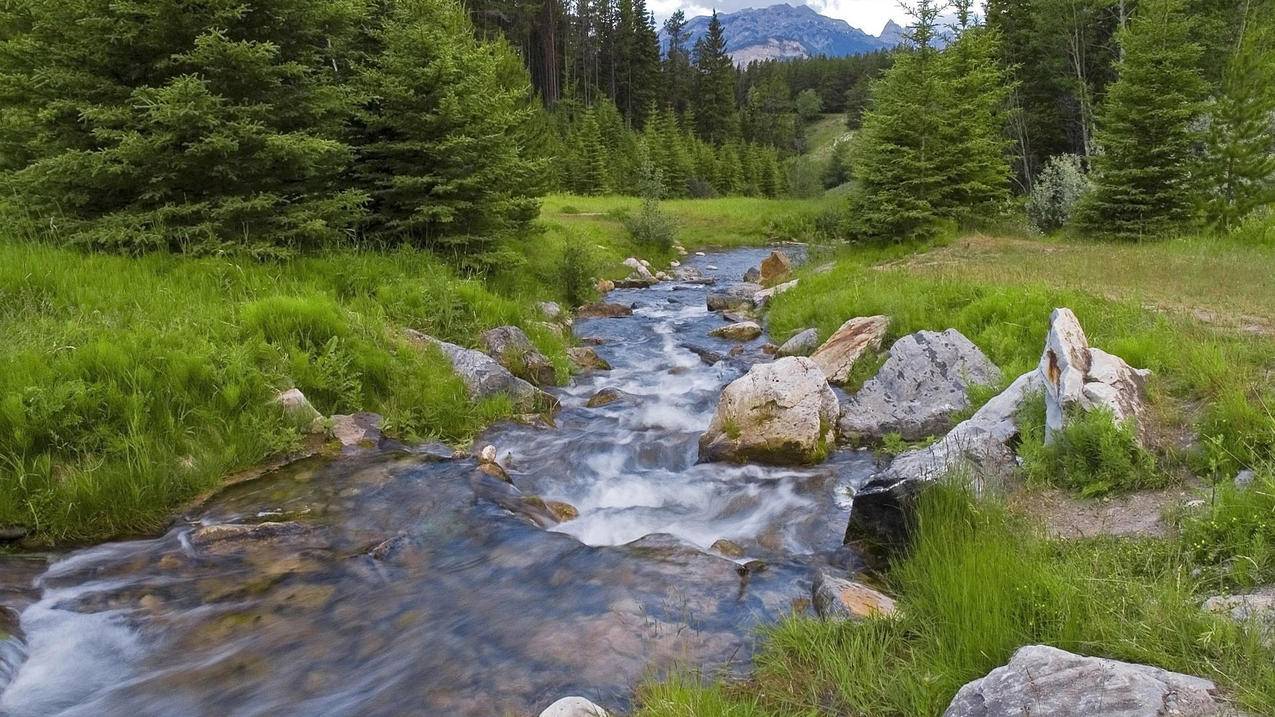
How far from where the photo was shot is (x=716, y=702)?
3166 millimetres

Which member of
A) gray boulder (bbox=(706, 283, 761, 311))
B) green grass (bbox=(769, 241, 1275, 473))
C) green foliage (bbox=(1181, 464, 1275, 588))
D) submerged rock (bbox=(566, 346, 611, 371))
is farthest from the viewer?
gray boulder (bbox=(706, 283, 761, 311))

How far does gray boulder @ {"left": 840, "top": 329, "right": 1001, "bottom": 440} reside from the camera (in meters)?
7.73

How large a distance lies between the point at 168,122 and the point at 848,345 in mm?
9598

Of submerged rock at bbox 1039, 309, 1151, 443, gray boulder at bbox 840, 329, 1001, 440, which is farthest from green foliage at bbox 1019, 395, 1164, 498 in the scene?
gray boulder at bbox 840, 329, 1001, 440

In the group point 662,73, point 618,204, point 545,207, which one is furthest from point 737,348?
point 662,73

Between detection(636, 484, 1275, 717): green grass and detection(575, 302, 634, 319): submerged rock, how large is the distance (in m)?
12.0

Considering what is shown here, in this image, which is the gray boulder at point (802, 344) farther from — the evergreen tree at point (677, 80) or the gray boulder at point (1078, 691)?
the evergreen tree at point (677, 80)

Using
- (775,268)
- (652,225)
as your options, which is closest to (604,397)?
(775,268)

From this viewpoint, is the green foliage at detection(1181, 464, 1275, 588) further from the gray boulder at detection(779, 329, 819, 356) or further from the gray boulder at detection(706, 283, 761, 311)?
the gray boulder at detection(706, 283, 761, 311)

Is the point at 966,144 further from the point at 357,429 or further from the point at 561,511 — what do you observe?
the point at 357,429

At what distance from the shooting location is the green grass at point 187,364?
5539 millimetres

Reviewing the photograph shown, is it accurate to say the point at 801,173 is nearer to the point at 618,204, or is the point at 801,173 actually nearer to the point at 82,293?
the point at 618,204

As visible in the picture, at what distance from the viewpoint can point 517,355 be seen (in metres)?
10.0

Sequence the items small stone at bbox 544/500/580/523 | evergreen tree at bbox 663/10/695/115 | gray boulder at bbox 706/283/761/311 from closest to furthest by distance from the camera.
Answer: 1. small stone at bbox 544/500/580/523
2. gray boulder at bbox 706/283/761/311
3. evergreen tree at bbox 663/10/695/115
